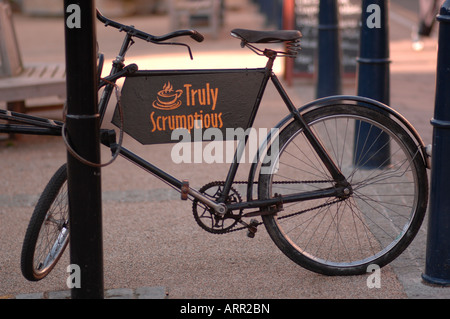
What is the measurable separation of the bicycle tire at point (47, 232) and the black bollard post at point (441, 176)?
A: 5.46 ft

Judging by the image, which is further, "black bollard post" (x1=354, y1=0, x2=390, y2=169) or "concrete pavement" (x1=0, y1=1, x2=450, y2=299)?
"black bollard post" (x1=354, y1=0, x2=390, y2=169)

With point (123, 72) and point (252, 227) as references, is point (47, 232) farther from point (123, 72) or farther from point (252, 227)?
point (252, 227)

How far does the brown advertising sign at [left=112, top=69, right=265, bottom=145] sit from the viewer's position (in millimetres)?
3396

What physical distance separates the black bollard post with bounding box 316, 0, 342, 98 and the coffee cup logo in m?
4.66

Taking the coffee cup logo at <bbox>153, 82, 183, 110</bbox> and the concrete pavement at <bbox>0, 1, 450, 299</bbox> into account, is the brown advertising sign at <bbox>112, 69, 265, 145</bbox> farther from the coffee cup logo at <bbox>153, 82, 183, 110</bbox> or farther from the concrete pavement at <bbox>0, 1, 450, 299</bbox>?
the concrete pavement at <bbox>0, 1, 450, 299</bbox>

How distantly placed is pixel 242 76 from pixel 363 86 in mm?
2185

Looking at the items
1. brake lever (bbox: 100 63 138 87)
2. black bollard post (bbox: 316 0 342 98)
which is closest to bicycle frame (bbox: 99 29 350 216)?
brake lever (bbox: 100 63 138 87)

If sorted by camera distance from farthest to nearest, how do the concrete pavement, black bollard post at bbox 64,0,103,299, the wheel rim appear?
the wheel rim → the concrete pavement → black bollard post at bbox 64,0,103,299

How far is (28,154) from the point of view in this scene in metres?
6.41

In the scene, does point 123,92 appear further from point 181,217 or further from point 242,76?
point 181,217

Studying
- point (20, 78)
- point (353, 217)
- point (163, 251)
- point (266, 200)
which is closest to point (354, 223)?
point (353, 217)

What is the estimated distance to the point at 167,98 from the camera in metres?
3.42

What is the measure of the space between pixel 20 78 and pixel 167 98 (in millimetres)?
3885

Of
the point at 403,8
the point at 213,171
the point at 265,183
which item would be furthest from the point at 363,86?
the point at 403,8
